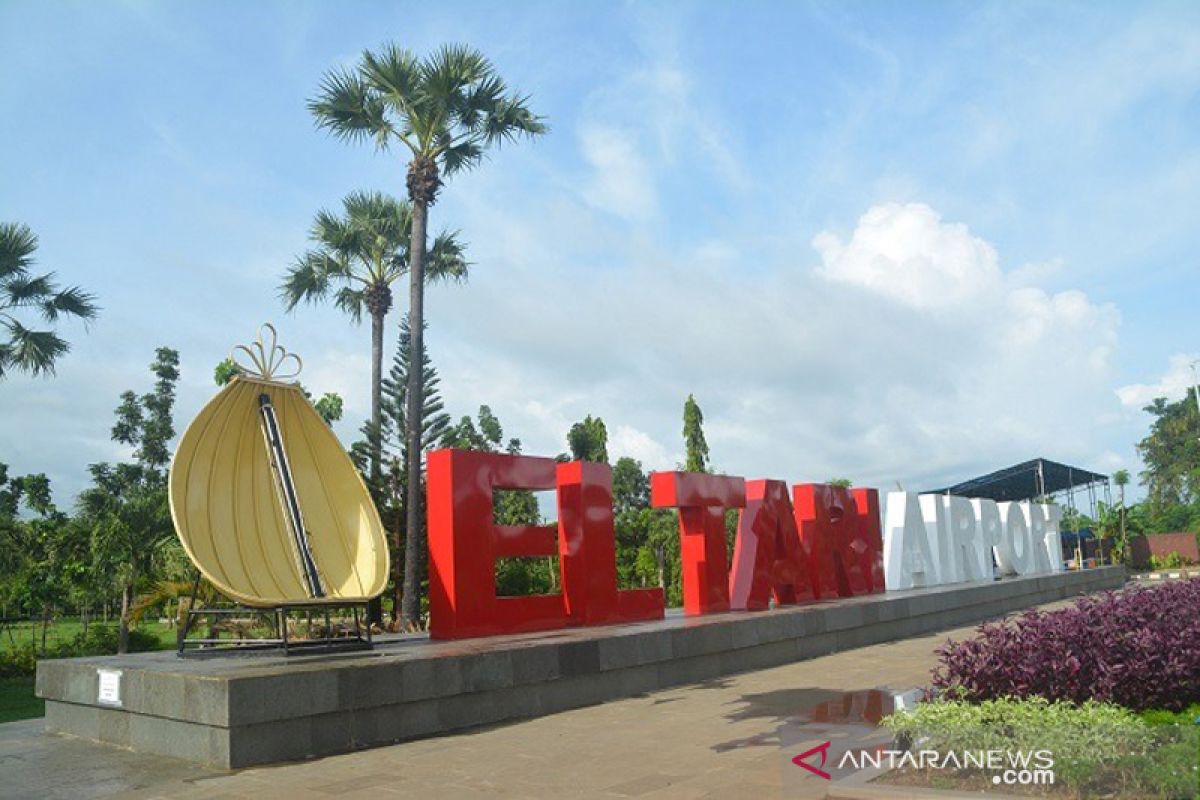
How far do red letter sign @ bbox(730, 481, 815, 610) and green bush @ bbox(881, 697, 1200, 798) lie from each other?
911cm

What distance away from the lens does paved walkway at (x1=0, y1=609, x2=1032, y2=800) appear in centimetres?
673

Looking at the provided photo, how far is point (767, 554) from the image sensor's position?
53.1 ft

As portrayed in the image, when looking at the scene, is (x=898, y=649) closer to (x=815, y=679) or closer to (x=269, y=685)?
(x=815, y=679)

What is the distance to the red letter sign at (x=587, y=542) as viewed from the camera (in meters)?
13.1

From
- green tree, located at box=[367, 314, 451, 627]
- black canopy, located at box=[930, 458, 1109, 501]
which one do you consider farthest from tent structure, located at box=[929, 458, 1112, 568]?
green tree, located at box=[367, 314, 451, 627]

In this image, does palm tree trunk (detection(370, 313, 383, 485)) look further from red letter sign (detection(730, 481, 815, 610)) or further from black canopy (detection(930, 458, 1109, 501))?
black canopy (detection(930, 458, 1109, 501))

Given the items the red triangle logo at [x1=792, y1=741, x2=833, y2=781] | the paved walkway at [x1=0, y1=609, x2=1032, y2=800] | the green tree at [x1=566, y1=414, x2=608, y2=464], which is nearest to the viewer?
the red triangle logo at [x1=792, y1=741, x2=833, y2=781]

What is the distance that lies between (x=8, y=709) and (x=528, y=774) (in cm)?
1050

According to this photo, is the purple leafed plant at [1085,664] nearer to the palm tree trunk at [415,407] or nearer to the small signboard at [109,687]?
the small signboard at [109,687]

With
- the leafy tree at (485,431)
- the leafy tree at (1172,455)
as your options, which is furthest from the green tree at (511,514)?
the leafy tree at (1172,455)

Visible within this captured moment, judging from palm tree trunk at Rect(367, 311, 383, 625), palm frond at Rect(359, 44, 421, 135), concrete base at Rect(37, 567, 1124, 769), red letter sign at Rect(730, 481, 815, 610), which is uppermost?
palm frond at Rect(359, 44, 421, 135)

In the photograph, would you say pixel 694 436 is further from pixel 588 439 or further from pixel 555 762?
pixel 555 762

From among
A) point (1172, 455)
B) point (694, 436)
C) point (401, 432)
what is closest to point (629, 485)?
point (694, 436)

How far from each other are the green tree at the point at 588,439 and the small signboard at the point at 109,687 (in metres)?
31.2
